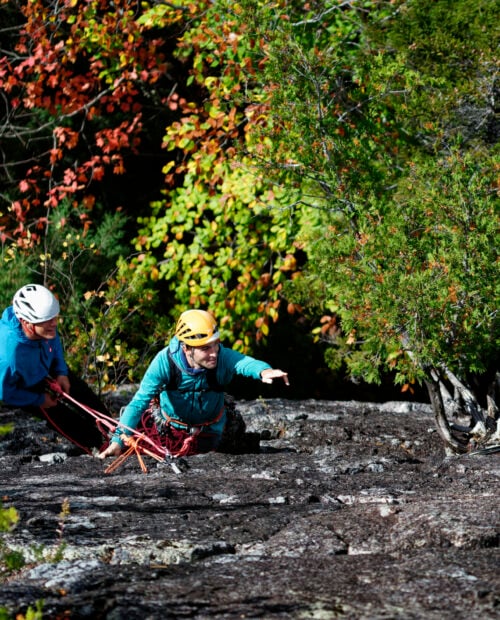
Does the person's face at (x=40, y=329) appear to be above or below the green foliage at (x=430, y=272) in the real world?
below

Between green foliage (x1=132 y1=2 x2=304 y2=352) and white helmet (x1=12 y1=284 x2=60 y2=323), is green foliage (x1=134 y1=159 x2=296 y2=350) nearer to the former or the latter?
green foliage (x1=132 y1=2 x2=304 y2=352)

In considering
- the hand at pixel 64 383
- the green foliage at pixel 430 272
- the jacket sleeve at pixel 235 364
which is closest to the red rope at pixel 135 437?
the hand at pixel 64 383

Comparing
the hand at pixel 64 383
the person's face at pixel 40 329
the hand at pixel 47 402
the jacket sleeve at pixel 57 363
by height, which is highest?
the person's face at pixel 40 329

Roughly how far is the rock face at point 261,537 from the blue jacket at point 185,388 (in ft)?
1.30

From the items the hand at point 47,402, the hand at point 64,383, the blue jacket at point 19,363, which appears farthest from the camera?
the hand at point 64,383

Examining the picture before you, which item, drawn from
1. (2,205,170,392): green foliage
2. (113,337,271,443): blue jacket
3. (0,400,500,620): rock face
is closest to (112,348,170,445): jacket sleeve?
(113,337,271,443): blue jacket

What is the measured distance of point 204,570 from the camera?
3600 mm

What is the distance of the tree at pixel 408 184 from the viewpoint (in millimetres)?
6504

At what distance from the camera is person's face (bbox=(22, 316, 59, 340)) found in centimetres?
658

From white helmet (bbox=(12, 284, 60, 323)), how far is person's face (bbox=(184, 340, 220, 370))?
3.11 ft

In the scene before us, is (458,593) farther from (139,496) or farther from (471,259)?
(471,259)

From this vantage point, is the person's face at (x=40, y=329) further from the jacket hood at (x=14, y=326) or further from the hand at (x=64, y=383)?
the hand at (x=64, y=383)

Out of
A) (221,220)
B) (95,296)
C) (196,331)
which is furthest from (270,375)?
(221,220)

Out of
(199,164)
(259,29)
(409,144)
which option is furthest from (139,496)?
(199,164)
